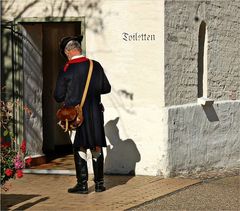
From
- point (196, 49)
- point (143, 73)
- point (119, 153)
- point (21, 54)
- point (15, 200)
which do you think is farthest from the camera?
point (196, 49)

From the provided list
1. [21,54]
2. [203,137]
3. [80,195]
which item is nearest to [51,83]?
[21,54]

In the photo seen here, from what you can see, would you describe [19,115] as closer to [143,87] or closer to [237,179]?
[143,87]

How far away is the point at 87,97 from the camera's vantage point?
32.1ft

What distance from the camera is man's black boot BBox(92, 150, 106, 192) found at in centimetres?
1001

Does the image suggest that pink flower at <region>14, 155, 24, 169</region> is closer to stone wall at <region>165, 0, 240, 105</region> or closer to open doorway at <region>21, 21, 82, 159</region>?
stone wall at <region>165, 0, 240, 105</region>

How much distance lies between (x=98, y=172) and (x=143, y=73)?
211 centimetres

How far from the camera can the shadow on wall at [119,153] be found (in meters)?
11.6

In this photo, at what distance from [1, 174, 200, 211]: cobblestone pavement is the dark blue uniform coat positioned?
71cm

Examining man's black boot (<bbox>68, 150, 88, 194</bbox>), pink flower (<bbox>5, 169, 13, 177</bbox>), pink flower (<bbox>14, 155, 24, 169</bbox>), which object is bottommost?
man's black boot (<bbox>68, 150, 88, 194</bbox>)

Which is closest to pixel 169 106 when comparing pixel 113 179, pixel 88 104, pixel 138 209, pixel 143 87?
pixel 143 87

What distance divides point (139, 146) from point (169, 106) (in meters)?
0.75

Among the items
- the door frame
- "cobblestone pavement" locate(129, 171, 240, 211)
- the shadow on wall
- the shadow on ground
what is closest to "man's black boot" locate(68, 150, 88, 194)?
the shadow on ground

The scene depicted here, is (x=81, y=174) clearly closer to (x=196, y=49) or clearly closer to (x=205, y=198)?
(x=205, y=198)

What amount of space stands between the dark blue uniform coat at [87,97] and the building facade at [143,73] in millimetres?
1770
